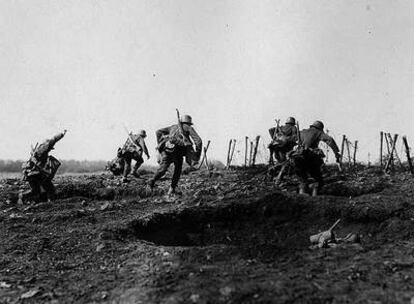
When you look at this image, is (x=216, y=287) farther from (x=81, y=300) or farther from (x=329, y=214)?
(x=329, y=214)

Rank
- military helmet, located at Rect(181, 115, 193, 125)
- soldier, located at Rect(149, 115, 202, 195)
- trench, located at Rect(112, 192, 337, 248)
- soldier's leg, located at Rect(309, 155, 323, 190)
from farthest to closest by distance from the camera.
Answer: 1. military helmet, located at Rect(181, 115, 193, 125)
2. soldier, located at Rect(149, 115, 202, 195)
3. soldier's leg, located at Rect(309, 155, 323, 190)
4. trench, located at Rect(112, 192, 337, 248)

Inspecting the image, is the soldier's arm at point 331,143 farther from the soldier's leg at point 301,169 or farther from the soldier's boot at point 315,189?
the soldier's boot at point 315,189

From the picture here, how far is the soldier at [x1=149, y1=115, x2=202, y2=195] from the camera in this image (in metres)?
9.47

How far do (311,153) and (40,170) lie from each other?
5883 millimetres

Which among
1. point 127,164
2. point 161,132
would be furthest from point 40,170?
point 127,164

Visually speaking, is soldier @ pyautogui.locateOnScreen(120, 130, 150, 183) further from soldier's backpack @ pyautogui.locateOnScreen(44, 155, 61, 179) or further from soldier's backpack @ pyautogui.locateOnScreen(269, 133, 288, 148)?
soldier's backpack @ pyautogui.locateOnScreen(269, 133, 288, 148)

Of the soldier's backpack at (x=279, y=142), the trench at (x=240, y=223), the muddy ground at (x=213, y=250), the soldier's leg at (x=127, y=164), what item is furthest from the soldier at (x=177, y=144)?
the soldier's leg at (x=127, y=164)

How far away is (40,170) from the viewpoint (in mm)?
10305

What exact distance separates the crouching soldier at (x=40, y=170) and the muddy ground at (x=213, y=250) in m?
0.56

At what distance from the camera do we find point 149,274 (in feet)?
16.3

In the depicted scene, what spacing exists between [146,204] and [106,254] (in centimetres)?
311

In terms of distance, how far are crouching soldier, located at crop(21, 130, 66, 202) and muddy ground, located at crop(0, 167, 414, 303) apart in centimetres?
56

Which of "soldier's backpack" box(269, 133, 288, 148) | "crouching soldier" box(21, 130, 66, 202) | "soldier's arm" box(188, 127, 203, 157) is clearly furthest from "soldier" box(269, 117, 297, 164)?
"crouching soldier" box(21, 130, 66, 202)

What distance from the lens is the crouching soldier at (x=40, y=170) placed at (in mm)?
10297
